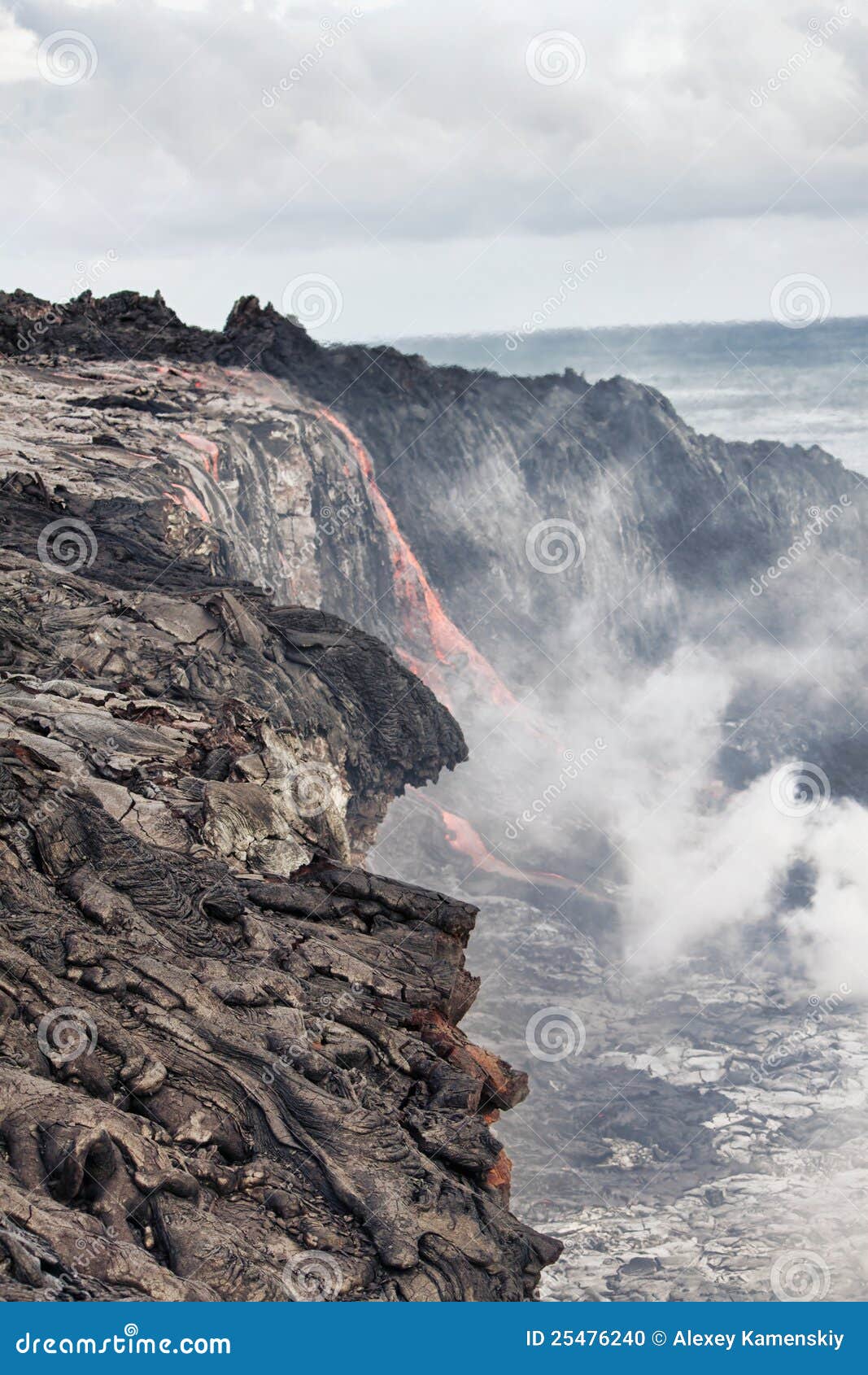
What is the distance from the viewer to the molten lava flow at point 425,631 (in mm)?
67250

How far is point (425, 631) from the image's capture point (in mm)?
69938

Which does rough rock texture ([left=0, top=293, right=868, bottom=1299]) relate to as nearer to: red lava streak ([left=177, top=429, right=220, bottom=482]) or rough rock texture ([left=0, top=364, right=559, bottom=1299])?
red lava streak ([left=177, top=429, right=220, bottom=482])

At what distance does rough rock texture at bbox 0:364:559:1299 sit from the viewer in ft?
44.1

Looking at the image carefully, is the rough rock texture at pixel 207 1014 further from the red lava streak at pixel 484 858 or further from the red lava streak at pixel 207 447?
the red lava streak at pixel 484 858

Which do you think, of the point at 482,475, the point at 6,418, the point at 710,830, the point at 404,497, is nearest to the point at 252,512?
the point at 6,418

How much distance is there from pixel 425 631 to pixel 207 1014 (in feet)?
178

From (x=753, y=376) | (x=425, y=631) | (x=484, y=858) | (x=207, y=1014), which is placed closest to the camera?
(x=207, y=1014)

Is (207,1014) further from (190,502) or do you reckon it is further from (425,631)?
(425,631)

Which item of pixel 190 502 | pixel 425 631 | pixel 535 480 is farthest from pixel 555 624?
pixel 190 502

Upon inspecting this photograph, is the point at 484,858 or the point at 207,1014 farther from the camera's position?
the point at 484,858

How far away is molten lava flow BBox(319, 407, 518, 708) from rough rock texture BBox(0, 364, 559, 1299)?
39410mm

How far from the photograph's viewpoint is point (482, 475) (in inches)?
2980

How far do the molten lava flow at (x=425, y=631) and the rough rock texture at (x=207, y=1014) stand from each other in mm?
A: 39410

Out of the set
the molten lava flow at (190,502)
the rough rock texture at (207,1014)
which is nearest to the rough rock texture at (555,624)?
the molten lava flow at (190,502)
